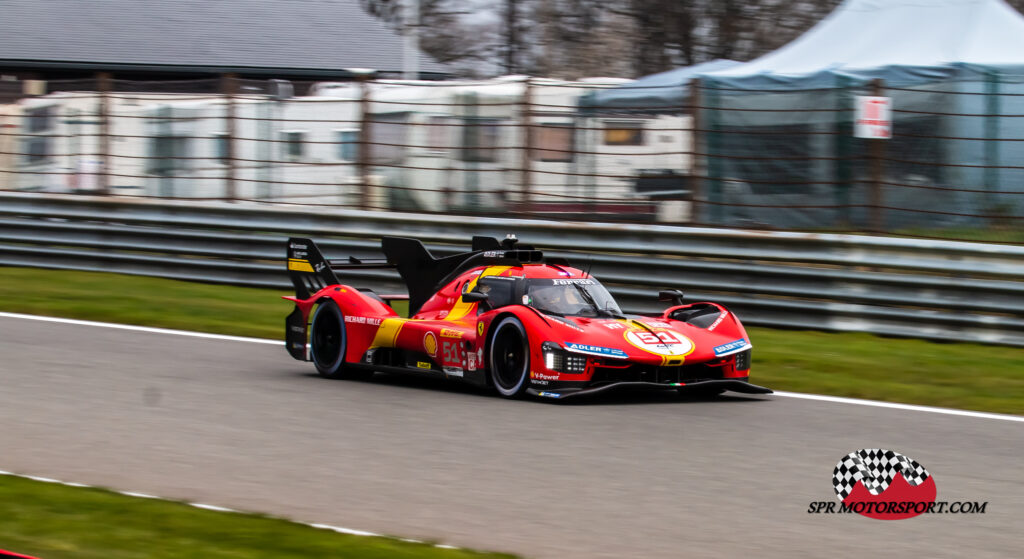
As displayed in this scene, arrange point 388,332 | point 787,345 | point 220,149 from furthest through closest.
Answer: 1. point 220,149
2. point 787,345
3. point 388,332

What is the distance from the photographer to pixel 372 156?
622 inches

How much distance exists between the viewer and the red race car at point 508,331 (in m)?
9.38

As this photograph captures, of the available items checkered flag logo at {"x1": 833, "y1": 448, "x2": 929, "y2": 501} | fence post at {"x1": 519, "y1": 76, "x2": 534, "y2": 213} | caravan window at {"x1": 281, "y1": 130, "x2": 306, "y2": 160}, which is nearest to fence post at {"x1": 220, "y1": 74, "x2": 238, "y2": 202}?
caravan window at {"x1": 281, "y1": 130, "x2": 306, "y2": 160}

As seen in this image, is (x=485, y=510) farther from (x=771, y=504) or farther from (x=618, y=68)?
(x=618, y=68)

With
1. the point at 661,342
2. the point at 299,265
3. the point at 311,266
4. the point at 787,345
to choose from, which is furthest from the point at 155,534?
the point at 787,345

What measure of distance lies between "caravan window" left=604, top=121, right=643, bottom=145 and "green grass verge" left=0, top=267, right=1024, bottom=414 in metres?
2.52

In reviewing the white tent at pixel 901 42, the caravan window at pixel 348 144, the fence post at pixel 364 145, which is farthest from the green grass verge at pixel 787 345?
the white tent at pixel 901 42

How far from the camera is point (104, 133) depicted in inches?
673

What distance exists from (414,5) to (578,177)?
13543 mm

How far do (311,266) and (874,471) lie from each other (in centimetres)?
601

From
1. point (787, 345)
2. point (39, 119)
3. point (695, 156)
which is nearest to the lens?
point (787, 345)

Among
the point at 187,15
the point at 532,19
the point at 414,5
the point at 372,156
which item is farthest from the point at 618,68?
the point at 372,156

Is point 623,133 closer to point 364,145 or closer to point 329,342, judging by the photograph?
point 364,145

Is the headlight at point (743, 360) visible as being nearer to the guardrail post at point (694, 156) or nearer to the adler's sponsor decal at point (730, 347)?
the adler's sponsor decal at point (730, 347)
